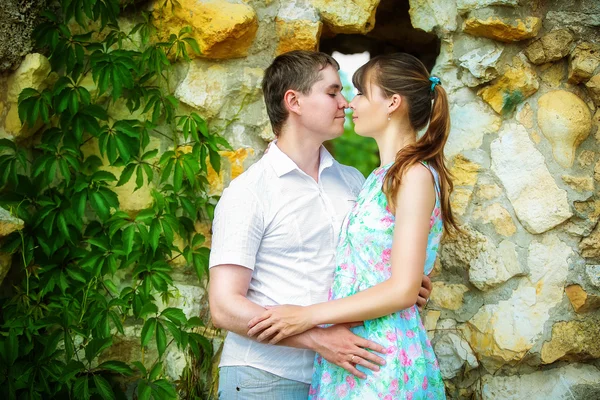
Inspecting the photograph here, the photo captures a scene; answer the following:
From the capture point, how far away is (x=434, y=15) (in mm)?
2549

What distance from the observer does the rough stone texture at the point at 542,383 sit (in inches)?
90.1

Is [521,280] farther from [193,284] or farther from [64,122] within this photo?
[64,122]

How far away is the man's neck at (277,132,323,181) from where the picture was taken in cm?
214

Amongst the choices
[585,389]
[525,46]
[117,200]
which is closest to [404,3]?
[525,46]

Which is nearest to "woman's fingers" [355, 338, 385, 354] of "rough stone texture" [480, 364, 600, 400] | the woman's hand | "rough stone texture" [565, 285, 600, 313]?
the woman's hand

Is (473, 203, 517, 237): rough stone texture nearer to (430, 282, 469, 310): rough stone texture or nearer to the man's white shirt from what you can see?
(430, 282, 469, 310): rough stone texture

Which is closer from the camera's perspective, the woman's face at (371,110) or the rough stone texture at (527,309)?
the woman's face at (371,110)

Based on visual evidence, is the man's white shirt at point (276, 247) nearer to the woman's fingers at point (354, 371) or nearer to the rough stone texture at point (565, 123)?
the woman's fingers at point (354, 371)

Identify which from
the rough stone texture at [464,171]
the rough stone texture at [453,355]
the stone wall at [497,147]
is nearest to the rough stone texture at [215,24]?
the stone wall at [497,147]

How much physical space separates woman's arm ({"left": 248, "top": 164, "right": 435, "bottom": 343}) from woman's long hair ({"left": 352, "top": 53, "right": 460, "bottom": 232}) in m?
0.10

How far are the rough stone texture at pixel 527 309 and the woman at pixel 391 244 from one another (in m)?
0.50

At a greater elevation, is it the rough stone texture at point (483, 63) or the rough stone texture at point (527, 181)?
the rough stone texture at point (483, 63)

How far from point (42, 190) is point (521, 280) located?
1.84 m

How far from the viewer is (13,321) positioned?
7.79 ft
